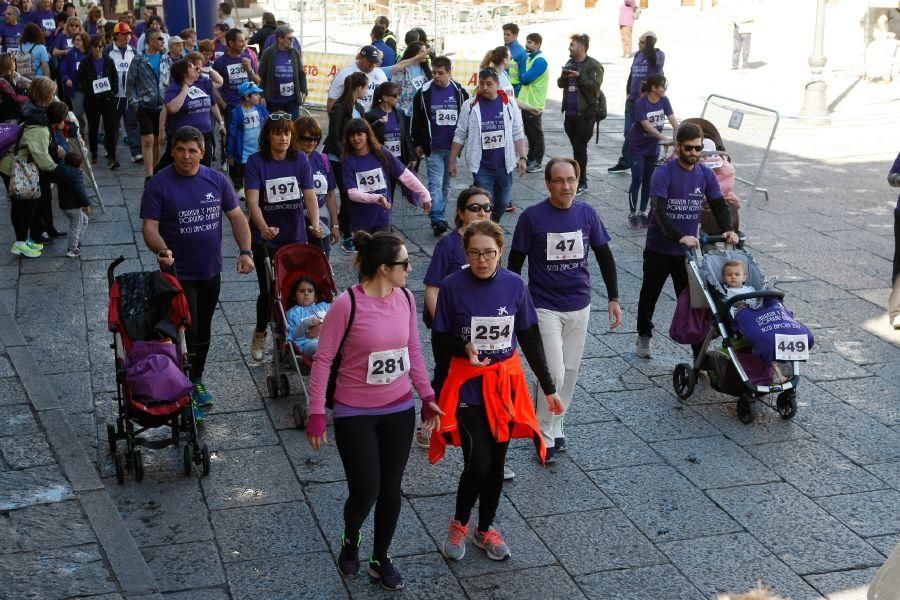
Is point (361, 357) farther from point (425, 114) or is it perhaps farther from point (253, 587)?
point (425, 114)

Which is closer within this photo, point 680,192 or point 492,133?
point 680,192

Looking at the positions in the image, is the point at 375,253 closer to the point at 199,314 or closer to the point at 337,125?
the point at 199,314

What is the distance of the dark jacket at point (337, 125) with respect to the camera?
11641 millimetres

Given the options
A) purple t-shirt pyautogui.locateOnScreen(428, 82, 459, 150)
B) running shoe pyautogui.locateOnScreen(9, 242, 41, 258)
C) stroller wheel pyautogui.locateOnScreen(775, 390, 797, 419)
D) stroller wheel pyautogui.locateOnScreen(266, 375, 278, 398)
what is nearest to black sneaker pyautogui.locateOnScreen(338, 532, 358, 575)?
stroller wheel pyautogui.locateOnScreen(266, 375, 278, 398)

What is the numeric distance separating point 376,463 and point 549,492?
1615mm

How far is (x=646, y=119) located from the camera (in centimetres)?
1281

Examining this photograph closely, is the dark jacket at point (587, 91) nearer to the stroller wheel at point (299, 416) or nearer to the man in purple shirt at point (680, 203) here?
the man in purple shirt at point (680, 203)

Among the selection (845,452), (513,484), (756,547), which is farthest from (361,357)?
(845,452)

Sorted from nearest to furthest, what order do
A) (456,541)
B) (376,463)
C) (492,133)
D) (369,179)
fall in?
1. (376,463)
2. (456,541)
3. (369,179)
4. (492,133)

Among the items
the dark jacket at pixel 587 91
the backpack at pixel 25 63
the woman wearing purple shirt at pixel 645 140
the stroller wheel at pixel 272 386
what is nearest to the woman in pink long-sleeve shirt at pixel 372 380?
the stroller wheel at pixel 272 386

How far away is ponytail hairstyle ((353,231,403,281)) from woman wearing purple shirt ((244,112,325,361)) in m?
2.96

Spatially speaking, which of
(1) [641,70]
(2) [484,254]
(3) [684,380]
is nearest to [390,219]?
(3) [684,380]

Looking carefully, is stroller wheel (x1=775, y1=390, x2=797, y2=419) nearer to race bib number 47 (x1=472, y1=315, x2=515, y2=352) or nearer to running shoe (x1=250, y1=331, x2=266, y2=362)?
race bib number 47 (x1=472, y1=315, x2=515, y2=352)

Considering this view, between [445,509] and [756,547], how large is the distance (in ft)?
5.35
